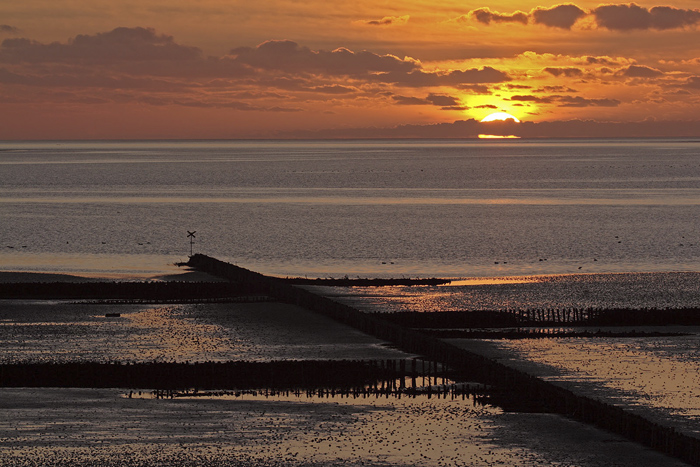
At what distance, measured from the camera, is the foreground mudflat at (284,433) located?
94.3 feet

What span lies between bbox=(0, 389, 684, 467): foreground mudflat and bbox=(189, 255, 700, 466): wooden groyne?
54cm

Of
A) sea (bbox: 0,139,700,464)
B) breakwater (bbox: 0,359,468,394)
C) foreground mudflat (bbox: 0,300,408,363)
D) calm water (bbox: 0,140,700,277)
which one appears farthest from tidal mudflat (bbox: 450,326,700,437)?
calm water (bbox: 0,140,700,277)

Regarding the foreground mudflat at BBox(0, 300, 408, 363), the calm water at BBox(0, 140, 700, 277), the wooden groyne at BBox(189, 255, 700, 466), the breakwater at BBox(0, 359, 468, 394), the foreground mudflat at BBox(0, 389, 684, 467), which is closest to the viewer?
the foreground mudflat at BBox(0, 389, 684, 467)

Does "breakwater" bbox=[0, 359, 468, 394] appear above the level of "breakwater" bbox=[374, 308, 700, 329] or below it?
below

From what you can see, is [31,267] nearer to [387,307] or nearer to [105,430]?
[387,307]

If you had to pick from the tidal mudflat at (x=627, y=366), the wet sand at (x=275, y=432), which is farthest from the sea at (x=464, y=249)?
the wet sand at (x=275, y=432)

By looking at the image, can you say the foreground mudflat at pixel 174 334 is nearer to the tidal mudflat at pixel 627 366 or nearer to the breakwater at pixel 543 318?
the breakwater at pixel 543 318

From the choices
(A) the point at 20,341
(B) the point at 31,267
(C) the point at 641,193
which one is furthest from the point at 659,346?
(C) the point at 641,193

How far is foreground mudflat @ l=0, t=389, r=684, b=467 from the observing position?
94.3 ft

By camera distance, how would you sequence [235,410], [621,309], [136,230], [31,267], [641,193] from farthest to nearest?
[641,193] → [136,230] → [31,267] → [621,309] → [235,410]

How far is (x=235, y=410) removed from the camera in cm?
3428

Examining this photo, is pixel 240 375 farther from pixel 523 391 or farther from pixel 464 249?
pixel 464 249

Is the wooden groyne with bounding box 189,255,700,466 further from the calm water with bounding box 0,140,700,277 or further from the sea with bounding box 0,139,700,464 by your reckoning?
the calm water with bounding box 0,140,700,277

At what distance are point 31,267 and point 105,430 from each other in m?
53.1
